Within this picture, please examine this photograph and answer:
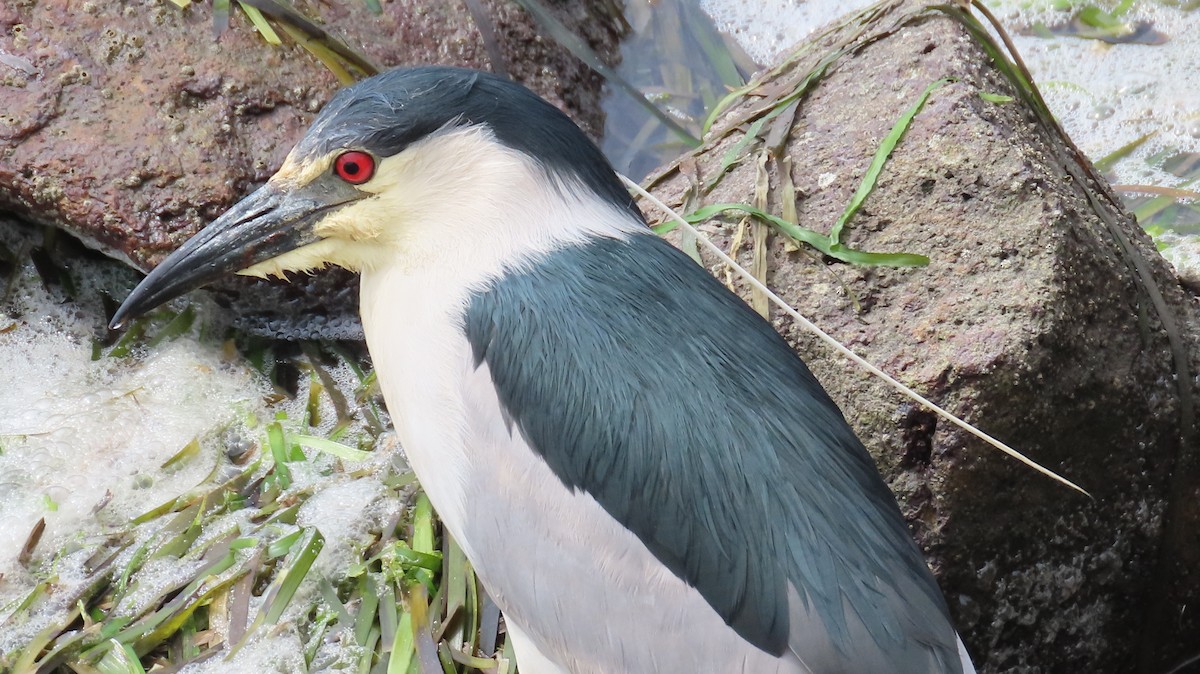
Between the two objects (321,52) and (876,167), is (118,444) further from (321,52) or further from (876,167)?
(876,167)

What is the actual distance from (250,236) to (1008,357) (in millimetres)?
1375

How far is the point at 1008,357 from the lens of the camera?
6.35ft

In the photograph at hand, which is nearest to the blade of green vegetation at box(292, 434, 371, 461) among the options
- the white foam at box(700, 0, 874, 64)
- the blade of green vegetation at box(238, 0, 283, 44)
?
the blade of green vegetation at box(238, 0, 283, 44)

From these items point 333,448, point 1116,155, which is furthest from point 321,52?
point 1116,155

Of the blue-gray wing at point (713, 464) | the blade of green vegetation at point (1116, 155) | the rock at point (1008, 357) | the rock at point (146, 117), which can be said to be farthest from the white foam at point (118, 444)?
the blade of green vegetation at point (1116, 155)

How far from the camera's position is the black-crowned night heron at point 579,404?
159 cm

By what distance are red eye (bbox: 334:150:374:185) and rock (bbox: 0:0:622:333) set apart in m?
0.96

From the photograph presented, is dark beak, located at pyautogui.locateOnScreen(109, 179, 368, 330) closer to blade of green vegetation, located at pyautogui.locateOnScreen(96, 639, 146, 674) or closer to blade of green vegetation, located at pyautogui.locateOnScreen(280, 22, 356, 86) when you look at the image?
blade of green vegetation, located at pyautogui.locateOnScreen(96, 639, 146, 674)

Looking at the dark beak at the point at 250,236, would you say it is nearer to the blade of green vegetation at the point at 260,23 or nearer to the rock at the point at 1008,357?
the rock at the point at 1008,357

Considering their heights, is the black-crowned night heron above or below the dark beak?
below

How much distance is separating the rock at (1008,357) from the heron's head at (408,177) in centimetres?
68

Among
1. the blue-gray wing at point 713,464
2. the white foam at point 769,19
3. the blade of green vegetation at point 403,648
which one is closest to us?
the blue-gray wing at point 713,464

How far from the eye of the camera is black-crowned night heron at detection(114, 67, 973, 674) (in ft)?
5.23

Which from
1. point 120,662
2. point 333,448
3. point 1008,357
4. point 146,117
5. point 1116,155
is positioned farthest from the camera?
point 1116,155
